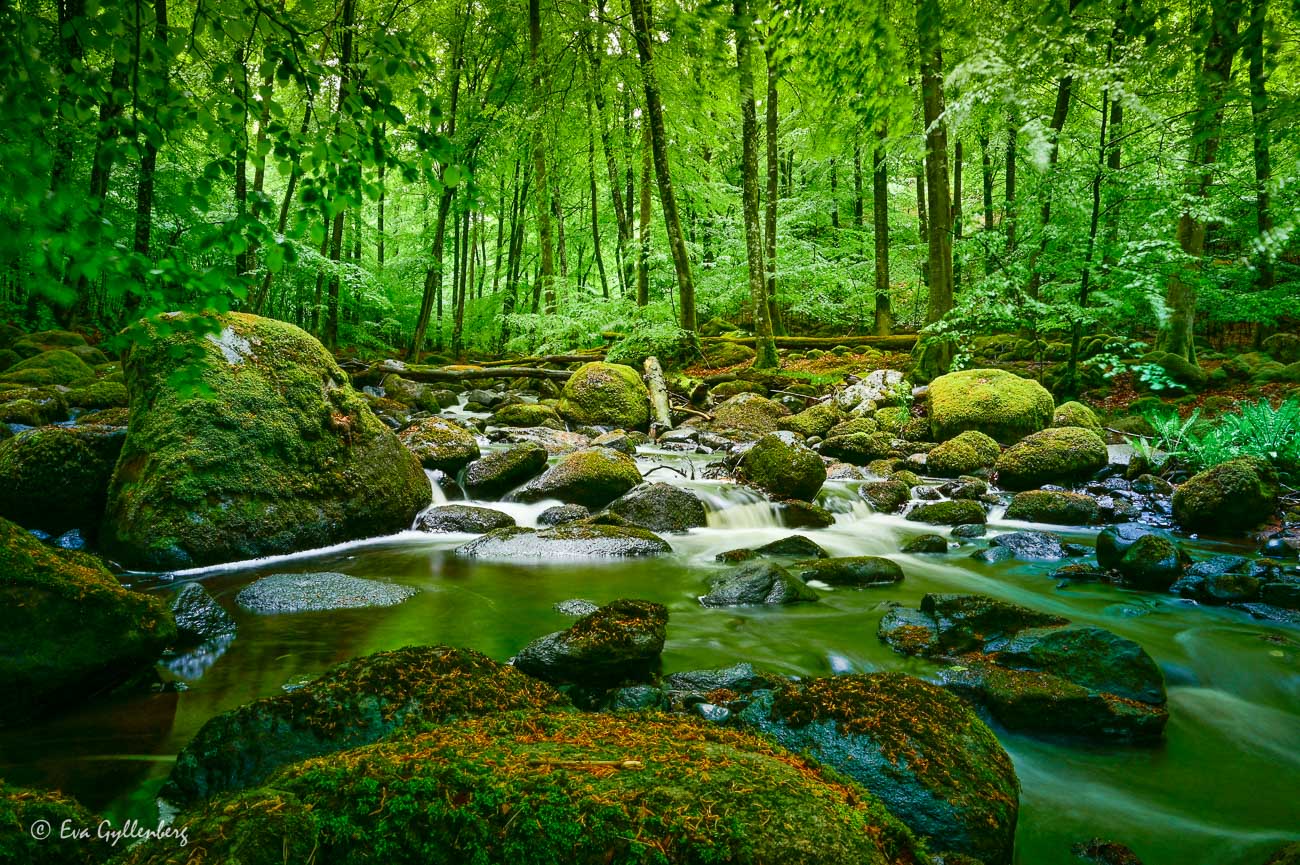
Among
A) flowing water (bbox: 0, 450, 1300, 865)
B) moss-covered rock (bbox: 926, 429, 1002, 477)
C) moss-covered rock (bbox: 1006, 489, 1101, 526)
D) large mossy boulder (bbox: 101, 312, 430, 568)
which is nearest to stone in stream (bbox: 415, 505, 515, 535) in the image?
flowing water (bbox: 0, 450, 1300, 865)

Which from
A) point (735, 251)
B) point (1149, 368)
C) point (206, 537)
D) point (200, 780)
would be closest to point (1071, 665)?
point (200, 780)

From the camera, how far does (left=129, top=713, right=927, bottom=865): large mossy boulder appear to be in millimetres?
1271

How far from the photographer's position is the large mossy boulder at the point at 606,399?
13.0 metres

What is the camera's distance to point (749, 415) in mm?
13172

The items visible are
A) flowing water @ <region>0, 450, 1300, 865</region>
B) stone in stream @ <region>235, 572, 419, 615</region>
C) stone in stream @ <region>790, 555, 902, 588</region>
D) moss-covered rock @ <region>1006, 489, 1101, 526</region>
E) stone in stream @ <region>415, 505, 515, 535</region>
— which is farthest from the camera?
moss-covered rock @ <region>1006, 489, 1101, 526</region>

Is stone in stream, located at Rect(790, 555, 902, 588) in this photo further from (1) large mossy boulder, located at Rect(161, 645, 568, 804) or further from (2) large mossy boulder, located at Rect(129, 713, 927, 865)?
(2) large mossy boulder, located at Rect(129, 713, 927, 865)

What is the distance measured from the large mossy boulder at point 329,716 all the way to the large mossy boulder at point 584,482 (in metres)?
5.60

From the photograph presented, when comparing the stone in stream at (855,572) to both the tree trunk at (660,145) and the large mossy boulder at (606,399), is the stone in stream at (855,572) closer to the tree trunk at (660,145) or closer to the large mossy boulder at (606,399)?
the large mossy boulder at (606,399)

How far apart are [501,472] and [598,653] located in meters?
5.42

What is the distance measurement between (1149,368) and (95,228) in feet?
37.3

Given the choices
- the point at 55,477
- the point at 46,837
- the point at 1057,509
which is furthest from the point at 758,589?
the point at 55,477

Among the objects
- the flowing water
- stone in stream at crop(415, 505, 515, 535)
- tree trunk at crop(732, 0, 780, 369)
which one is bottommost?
the flowing water

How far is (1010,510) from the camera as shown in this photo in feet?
27.7

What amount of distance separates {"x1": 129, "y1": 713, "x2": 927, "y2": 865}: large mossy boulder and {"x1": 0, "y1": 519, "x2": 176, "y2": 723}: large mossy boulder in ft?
8.80
